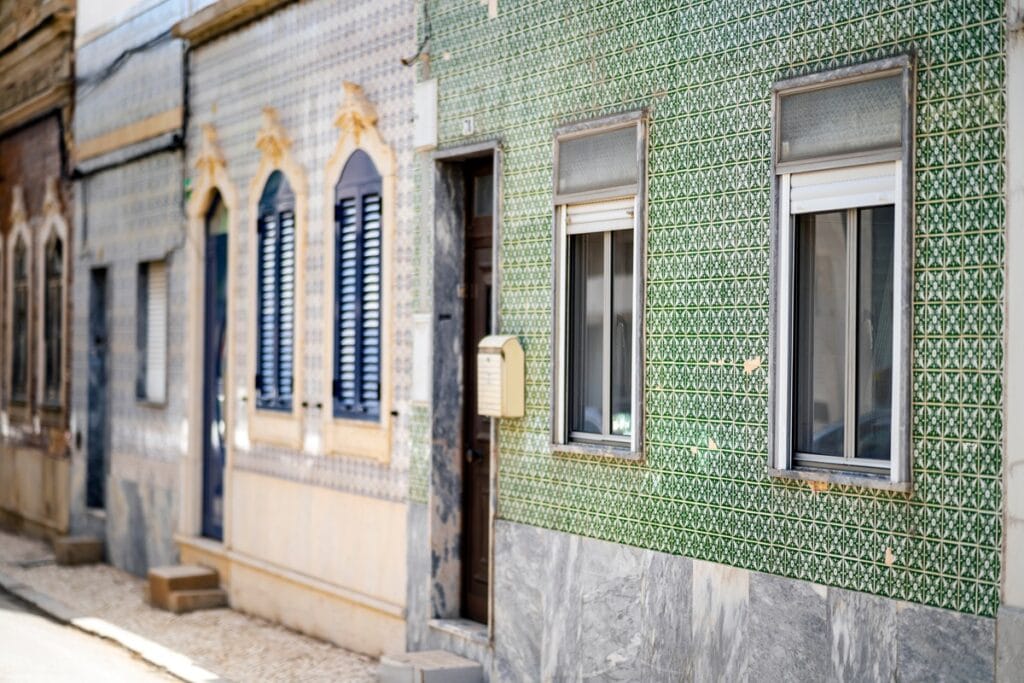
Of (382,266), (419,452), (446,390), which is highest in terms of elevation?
(382,266)

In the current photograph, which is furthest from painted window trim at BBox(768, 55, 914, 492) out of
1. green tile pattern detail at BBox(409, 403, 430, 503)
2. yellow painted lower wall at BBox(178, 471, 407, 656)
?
yellow painted lower wall at BBox(178, 471, 407, 656)

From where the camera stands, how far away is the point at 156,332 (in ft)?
49.3

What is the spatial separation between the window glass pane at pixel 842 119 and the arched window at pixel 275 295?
19.2 feet

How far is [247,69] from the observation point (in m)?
12.7

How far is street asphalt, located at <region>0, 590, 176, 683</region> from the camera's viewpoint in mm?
9961

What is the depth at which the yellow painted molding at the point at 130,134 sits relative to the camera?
1427 cm

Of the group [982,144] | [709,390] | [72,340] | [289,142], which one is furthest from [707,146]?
[72,340]

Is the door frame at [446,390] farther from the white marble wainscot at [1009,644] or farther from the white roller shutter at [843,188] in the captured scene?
the white marble wainscot at [1009,644]

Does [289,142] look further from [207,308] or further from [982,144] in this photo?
[982,144]

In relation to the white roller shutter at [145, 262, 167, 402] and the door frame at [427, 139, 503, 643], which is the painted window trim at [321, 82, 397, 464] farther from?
the white roller shutter at [145, 262, 167, 402]

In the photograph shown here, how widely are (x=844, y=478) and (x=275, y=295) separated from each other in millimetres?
6740

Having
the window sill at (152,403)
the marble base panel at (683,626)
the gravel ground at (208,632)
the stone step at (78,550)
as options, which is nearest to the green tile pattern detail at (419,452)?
the marble base panel at (683,626)

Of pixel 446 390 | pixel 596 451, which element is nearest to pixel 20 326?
pixel 446 390

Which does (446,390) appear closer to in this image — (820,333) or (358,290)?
(358,290)
